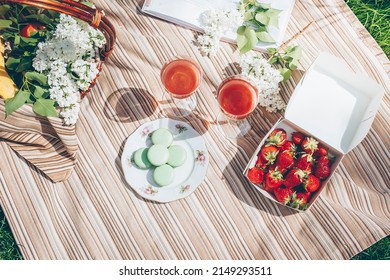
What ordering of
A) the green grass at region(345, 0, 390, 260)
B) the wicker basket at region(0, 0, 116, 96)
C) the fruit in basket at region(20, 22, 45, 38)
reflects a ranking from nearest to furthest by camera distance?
the wicker basket at region(0, 0, 116, 96) → the fruit in basket at region(20, 22, 45, 38) → the green grass at region(345, 0, 390, 260)

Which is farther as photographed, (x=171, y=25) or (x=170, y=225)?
(x=171, y=25)

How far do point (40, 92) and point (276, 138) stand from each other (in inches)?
24.9

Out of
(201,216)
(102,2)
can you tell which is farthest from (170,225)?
(102,2)

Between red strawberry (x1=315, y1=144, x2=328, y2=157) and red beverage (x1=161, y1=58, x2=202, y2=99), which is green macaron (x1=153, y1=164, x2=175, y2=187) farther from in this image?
red strawberry (x1=315, y1=144, x2=328, y2=157)

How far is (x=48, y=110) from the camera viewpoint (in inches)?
41.7

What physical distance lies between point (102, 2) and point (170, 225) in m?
0.71

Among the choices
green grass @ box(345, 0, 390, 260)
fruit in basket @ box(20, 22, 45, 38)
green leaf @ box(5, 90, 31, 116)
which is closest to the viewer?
green leaf @ box(5, 90, 31, 116)

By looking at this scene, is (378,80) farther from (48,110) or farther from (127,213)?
(48,110)

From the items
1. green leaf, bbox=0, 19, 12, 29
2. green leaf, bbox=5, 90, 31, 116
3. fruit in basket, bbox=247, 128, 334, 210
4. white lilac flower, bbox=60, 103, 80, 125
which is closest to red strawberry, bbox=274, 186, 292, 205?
fruit in basket, bbox=247, 128, 334, 210

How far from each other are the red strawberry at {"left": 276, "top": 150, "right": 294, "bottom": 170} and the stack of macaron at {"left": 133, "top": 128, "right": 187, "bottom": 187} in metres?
0.26

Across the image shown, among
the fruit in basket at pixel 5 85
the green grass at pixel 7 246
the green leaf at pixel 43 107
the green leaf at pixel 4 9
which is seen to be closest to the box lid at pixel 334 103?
the green leaf at pixel 43 107

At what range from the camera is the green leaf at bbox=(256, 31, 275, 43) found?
1177mm

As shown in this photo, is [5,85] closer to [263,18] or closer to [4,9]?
[4,9]

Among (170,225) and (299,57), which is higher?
(299,57)
